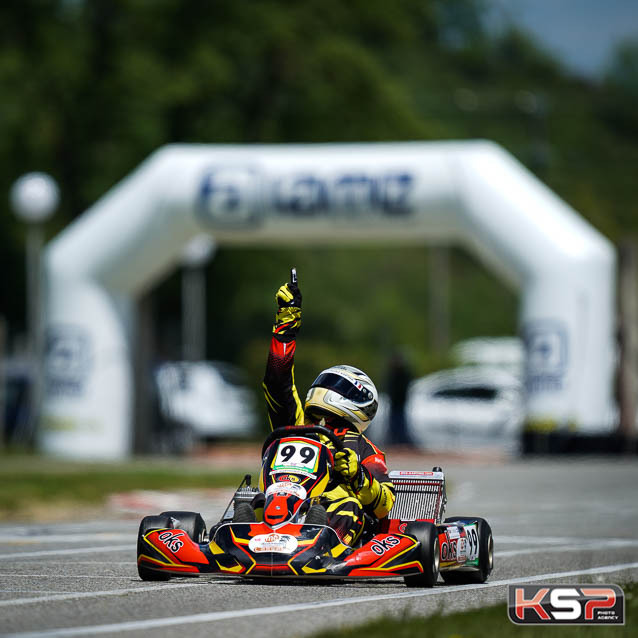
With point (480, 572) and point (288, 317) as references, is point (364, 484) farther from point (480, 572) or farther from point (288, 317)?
point (288, 317)

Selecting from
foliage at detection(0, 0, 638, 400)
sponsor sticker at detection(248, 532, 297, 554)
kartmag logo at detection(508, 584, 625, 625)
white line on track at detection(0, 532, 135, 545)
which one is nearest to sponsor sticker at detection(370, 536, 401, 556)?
sponsor sticker at detection(248, 532, 297, 554)

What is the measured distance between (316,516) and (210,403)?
75.2 ft

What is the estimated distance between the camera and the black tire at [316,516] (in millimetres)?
8211

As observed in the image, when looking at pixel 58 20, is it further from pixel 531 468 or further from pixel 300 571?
pixel 300 571

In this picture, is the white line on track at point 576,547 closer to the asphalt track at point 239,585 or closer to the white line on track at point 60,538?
the asphalt track at point 239,585

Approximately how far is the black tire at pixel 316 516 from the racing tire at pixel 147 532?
88 centimetres

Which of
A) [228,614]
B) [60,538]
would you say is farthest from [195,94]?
[228,614]

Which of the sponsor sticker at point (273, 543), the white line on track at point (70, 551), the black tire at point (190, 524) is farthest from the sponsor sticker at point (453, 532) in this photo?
the white line on track at point (70, 551)

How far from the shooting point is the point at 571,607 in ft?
21.7

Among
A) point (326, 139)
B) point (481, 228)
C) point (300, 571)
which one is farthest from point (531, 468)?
point (326, 139)

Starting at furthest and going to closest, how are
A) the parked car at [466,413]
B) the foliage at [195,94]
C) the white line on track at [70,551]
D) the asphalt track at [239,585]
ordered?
1. the foliage at [195,94]
2. the parked car at [466,413]
3. the white line on track at [70,551]
4. the asphalt track at [239,585]

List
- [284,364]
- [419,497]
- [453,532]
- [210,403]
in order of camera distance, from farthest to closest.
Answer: [210,403]
[419,497]
[284,364]
[453,532]

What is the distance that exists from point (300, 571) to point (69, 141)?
34.5m

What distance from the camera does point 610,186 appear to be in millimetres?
113625
